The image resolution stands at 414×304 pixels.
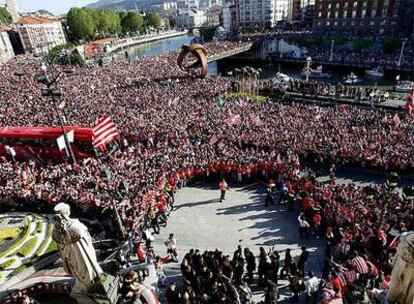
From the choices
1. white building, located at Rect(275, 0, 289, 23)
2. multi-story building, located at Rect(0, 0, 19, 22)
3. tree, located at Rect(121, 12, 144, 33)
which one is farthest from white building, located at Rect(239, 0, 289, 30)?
multi-story building, located at Rect(0, 0, 19, 22)

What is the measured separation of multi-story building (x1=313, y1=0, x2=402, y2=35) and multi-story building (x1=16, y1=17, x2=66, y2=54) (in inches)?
2869

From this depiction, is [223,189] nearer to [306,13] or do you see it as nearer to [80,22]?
[306,13]

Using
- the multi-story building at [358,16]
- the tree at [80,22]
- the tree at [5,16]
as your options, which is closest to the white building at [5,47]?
the tree at [80,22]

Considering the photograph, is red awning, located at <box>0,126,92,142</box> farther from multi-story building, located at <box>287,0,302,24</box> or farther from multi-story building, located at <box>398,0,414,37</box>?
multi-story building, located at <box>287,0,302,24</box>

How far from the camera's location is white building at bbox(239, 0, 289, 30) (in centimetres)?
12088

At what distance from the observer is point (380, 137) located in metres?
24.0

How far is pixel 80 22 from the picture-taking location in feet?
384

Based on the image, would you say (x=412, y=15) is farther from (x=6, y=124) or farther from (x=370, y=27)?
(x=6, y=124)

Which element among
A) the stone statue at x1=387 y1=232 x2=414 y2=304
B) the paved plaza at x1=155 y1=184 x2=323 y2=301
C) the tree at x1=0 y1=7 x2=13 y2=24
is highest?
the stone statue at x1=387 y1=232 x2=414 y2=304

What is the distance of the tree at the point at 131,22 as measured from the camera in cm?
14800

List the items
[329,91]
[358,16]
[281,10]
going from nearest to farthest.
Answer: [329,91] < [358,16] < [281,10]

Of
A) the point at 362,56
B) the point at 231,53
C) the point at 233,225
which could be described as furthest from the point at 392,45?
the point at 233,225

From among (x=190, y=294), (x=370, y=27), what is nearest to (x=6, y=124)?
(x=190, y=294)

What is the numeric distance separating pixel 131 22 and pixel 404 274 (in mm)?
155977
